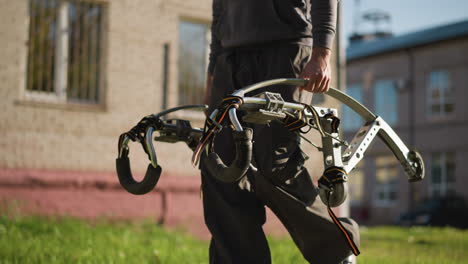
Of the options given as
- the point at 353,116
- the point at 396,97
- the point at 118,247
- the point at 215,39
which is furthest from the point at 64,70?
the point at 353,116

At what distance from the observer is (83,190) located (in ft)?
25.1

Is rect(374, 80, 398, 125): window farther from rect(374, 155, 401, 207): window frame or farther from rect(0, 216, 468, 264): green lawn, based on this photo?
rect(0, 216, 468, 264): green lawn

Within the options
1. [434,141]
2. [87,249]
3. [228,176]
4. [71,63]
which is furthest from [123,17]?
[434,141]

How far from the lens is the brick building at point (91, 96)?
293 inches

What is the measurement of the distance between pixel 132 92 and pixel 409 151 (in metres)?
5.90

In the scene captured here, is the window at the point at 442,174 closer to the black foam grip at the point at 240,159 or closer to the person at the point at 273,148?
the person at the point at 273,148

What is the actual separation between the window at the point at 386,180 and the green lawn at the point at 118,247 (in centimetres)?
1796

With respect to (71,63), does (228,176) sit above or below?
below

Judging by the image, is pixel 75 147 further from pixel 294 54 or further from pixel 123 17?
pixel 294 54

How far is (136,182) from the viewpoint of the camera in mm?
2449

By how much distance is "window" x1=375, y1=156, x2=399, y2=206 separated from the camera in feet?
84.5

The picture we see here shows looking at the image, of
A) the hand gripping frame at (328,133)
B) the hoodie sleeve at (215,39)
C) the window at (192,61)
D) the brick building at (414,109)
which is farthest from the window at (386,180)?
the hand gripping frame at (328,133)

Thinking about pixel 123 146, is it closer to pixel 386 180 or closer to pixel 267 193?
pixel 267 193

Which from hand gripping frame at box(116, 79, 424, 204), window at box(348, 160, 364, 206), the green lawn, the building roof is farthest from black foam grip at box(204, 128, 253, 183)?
window at box(348, 160, 364, 206)
